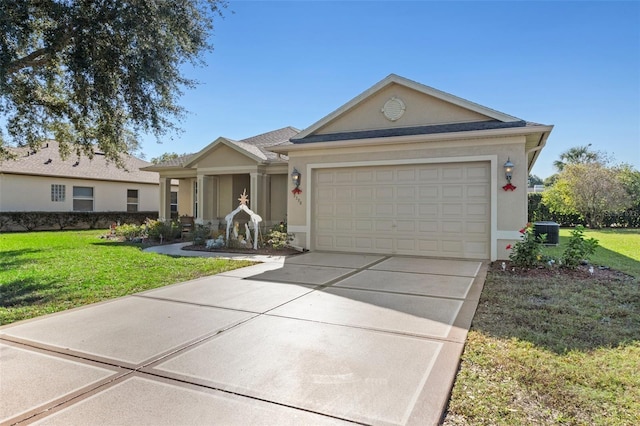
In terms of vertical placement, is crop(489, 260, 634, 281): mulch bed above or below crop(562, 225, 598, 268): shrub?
below

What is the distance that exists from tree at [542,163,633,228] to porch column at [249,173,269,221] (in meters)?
20.0

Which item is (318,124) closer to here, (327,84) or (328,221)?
(328,221)

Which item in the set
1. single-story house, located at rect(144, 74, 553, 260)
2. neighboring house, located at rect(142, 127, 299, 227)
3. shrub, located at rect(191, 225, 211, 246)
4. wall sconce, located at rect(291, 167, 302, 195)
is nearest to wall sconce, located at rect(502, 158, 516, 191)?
single-story house, located at rect(144, 74, 553, 260)

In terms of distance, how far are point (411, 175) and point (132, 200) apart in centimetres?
1991

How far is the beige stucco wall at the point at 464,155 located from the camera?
9484 mm

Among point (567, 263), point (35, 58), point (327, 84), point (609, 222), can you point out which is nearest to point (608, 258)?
point (567, 263)

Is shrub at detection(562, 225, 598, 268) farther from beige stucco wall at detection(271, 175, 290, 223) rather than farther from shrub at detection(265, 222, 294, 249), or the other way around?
beige stucco wall at detection(271, 175, 290, 223)

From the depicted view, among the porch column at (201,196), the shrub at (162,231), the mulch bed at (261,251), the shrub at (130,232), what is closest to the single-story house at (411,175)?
the mulch bed at (261,251)

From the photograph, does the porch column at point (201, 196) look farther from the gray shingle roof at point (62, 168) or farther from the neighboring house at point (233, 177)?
the gray shingle roof at point (62, 168)

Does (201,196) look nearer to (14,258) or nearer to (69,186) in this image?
(14,258)

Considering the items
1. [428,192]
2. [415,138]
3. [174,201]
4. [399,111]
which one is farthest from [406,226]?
[174,201]

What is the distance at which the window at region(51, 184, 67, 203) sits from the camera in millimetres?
20969

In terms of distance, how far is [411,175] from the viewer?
10.7 metres

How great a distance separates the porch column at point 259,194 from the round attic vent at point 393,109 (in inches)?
224
